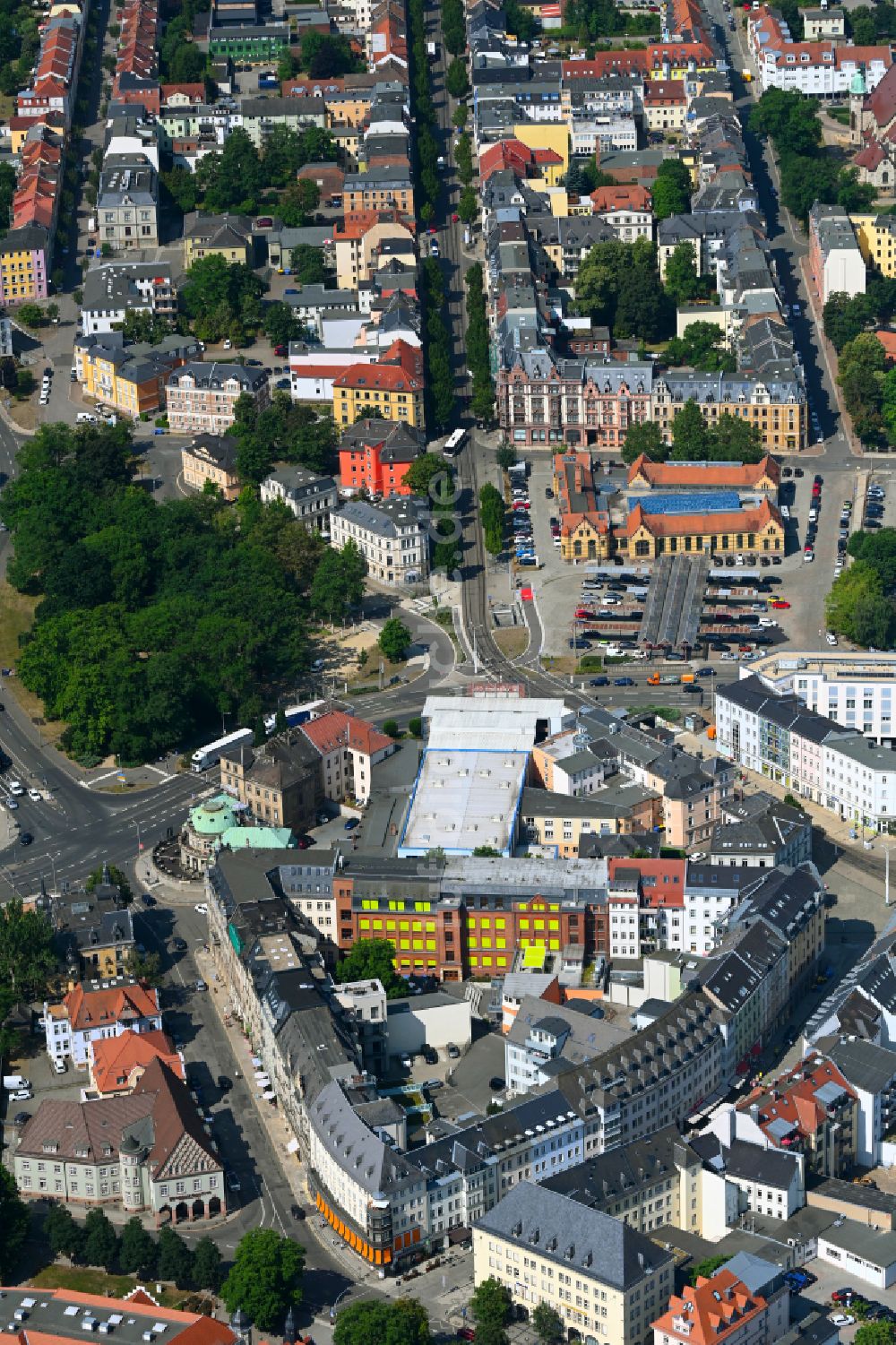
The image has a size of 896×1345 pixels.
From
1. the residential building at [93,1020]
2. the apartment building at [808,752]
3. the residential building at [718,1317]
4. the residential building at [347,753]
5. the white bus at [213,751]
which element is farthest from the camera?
the white bus at [213,751]

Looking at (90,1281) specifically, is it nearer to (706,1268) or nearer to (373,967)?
(373,967)

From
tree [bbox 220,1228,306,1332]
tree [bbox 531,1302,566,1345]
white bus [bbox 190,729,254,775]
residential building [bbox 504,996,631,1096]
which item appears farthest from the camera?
white bus [bbox 190,729,254,775]

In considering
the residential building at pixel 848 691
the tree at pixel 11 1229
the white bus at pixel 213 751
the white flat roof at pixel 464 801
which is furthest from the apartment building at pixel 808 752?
the tree at pixel 11 1229

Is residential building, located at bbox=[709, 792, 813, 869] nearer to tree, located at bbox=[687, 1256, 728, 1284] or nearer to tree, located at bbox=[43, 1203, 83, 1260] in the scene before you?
tree, located at bbox=[687, 1256, 728, 1284]

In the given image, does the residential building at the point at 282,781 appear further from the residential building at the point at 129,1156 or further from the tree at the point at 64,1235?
the tree at the point at 64,1235

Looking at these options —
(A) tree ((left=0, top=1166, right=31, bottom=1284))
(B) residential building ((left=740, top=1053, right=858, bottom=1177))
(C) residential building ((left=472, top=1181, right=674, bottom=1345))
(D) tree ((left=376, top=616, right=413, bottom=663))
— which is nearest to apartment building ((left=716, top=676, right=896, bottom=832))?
(D) tree ((left=376, top=616, right=413, bottom=663))
